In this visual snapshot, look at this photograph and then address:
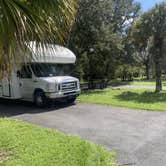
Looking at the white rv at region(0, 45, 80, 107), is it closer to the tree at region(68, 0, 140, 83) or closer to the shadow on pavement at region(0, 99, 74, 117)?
the shadow on pavement at region(0, 99, 74, 117)

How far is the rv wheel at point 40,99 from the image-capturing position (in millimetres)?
12672

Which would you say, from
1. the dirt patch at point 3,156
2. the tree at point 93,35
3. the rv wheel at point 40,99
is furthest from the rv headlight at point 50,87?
the tree at point 93,35

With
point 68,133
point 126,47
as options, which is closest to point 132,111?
point 68,133

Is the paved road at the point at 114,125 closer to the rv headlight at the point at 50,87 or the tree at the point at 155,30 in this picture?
the rv headlight at the point at 50,87

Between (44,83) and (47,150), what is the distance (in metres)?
6.31

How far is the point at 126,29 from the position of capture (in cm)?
3147

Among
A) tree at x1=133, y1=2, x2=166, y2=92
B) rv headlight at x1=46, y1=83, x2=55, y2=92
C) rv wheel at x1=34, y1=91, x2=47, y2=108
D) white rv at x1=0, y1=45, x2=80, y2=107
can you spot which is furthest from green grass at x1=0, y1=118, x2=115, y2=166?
tree at x1=133, y1=2, x2=166, y2=92

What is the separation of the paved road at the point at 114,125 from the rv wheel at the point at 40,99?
36cm

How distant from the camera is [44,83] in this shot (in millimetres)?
12375

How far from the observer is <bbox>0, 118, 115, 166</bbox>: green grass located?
5.58 metres

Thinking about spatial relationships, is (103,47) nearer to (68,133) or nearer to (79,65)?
(79,65)

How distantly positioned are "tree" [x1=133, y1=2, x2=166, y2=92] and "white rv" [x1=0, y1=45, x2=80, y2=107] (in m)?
5.77

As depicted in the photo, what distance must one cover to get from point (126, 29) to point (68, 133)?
24948 millimetres

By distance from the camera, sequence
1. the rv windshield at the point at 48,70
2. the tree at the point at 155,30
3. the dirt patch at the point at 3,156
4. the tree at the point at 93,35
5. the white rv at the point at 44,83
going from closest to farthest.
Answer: the dirt patch at the point at 3,156 < the white rv at the point at 44,83 < the rv windshield at the point at 48,70 < the tree at the point at 155,30 < the tree at the point at 93,35
